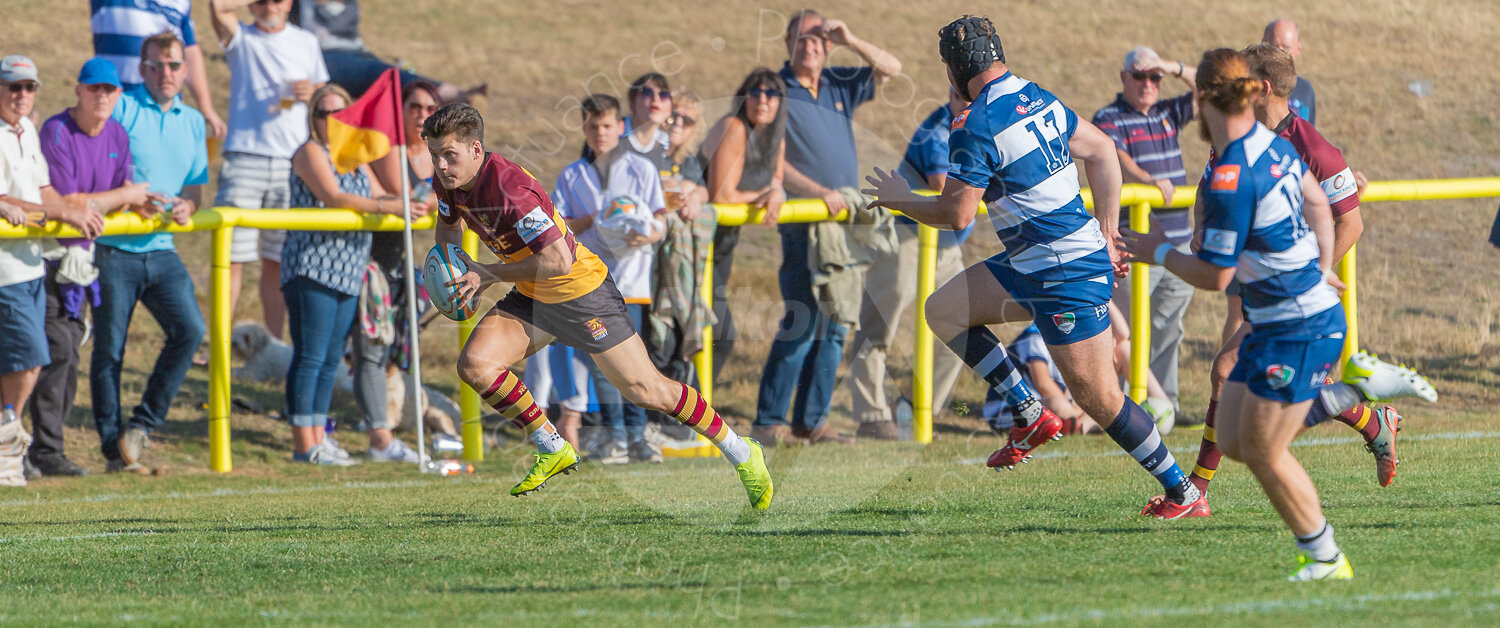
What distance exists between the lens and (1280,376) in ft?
16.6

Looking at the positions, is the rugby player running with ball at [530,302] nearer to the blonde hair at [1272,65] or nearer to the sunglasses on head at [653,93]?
the sunglasses on head at [653,93]

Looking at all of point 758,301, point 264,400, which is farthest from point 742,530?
point 758,301

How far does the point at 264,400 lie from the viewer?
37.4ft

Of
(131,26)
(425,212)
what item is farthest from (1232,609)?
(131,26)

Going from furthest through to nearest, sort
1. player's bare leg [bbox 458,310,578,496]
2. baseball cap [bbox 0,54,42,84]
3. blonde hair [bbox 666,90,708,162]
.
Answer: blonde hair [bbox 666,90,708,162]
baseball cap [bbox 0,54,42,84]
player's bare leg [bbox 458,310,578,496]

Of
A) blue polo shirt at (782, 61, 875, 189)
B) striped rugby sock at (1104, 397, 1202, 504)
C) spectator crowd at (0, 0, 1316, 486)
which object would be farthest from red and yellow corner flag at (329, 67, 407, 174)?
striped rugby sock at (1104, 397, 1202, 504)

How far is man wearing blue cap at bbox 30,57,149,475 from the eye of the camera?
9227mm

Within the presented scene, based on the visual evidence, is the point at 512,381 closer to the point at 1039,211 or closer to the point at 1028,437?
the point at 1028,437

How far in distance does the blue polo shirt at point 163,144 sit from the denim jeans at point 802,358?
3.81m

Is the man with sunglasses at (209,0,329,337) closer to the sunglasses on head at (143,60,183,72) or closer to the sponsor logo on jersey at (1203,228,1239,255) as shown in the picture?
the sunglasses on head at (143,60,183,72)

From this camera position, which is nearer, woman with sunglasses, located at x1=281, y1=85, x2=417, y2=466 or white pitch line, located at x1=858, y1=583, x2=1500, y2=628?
white pitch line, located at x1=858, y1=583, x2=1500, y2=628

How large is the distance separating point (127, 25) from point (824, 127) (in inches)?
190

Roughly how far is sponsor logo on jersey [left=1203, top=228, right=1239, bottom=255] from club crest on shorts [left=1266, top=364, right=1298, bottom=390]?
0.41 meters

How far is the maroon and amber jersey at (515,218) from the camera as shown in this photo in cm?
701
